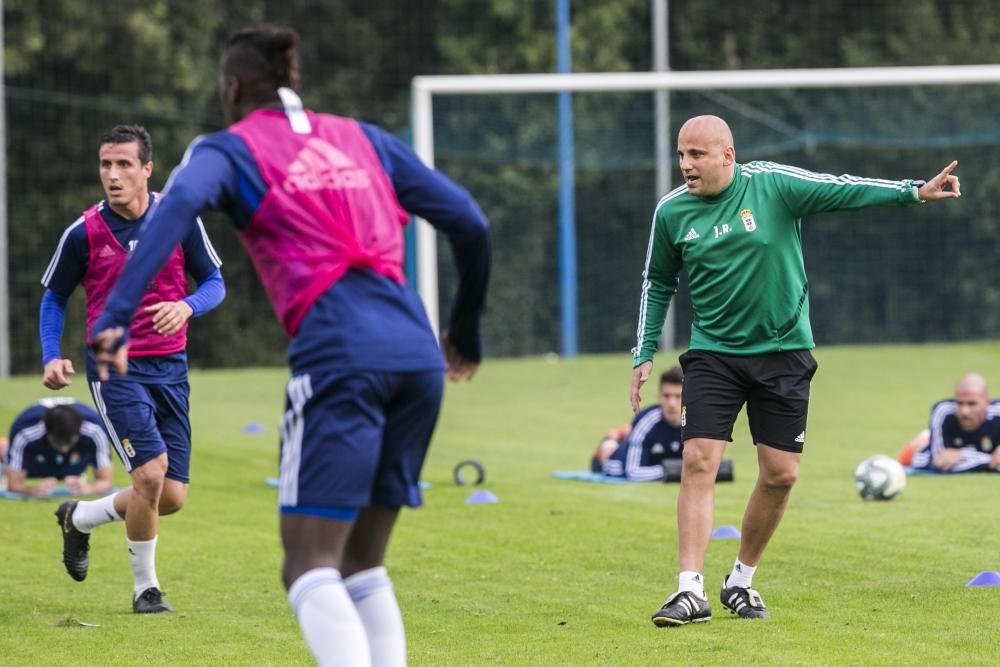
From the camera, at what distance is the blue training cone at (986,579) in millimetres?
8211

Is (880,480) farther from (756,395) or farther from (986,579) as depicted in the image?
(756,395)

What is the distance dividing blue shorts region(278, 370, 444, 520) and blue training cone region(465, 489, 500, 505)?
26.3 feet

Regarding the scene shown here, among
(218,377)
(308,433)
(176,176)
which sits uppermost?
(176,176)

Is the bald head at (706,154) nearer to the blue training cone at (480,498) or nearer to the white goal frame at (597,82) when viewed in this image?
the blue training cone at (480,498)

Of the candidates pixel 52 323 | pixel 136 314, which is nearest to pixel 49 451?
pixel 52 323

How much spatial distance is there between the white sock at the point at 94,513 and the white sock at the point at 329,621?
12.6 feet

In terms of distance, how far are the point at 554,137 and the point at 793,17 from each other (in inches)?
542

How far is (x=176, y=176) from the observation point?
478 centimetres

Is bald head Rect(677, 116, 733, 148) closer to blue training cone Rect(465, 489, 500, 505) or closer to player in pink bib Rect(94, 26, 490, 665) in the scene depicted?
player in pink bib Rect(94, 26, 490, 665)

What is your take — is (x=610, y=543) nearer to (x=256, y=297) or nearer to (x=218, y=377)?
(x=218, y=377)

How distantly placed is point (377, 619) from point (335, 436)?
60 cm

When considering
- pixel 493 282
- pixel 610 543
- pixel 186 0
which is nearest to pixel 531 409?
pixel 493 282

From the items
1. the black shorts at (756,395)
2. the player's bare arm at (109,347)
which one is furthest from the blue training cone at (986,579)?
the player's bare arm at (109,347)

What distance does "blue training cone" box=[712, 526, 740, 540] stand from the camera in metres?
10.2
